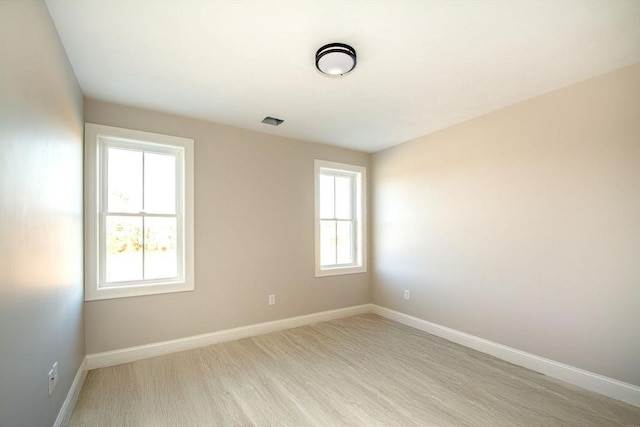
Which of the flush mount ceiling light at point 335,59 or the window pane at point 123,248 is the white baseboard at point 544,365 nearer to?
the flush mount ceiling light at point 335,59

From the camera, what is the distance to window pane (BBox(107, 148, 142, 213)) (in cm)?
295

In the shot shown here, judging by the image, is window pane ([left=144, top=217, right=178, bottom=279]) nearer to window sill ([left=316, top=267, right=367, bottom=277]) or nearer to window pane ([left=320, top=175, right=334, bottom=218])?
window sill ([left=316, top=267, right=367, bottom=277])

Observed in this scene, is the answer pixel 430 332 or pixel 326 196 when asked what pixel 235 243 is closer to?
pixel 326 196

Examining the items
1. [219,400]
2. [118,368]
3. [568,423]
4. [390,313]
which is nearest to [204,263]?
[118,368]

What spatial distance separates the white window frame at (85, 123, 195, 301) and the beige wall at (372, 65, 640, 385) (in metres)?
2.86

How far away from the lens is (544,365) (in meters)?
2.66

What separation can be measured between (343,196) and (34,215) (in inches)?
144

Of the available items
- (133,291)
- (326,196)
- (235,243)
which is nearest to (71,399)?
(133,291)

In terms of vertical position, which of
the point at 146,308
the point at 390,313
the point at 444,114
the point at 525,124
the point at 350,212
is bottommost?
the point at 390,313

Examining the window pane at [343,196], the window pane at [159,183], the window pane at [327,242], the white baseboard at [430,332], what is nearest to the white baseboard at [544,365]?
the white baseboard at [430,332]

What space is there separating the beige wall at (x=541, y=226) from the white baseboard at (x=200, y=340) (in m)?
1.27

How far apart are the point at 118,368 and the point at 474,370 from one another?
3.35 m

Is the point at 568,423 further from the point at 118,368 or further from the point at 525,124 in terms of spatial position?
the point at 118,368

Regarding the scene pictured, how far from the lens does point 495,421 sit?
2.01m
